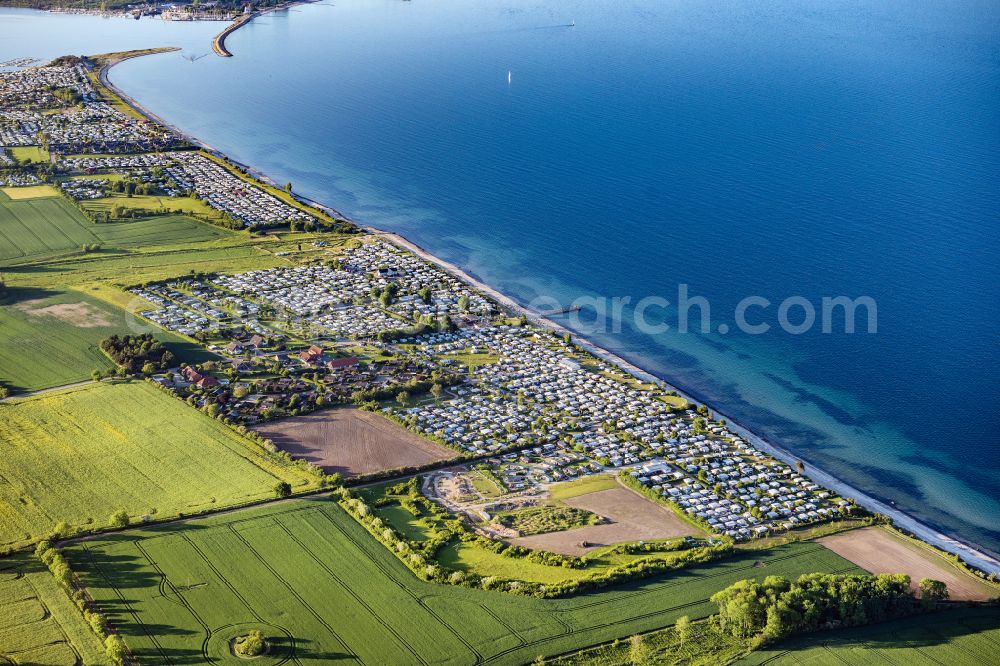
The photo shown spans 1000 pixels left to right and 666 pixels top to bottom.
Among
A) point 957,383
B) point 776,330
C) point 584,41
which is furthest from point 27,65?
point 957,383

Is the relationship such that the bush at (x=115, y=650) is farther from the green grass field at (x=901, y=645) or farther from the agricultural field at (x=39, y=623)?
the green grass field at (x=901, y=645)

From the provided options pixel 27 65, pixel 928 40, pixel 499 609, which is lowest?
pixel 499 609

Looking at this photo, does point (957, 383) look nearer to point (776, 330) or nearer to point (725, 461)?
point (776, 330)

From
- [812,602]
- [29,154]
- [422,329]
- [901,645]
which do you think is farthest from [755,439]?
[29,154]

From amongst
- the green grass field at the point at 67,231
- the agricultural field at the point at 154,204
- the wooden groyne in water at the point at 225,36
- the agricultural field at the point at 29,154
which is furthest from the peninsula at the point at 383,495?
the wooden groyne in water at the point at 225,36

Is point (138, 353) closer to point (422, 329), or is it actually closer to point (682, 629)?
point (422, 329)

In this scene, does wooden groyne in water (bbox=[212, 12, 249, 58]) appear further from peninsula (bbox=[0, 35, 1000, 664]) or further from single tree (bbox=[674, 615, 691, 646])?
single tree (bbox=[674, 615, 691, 646])
